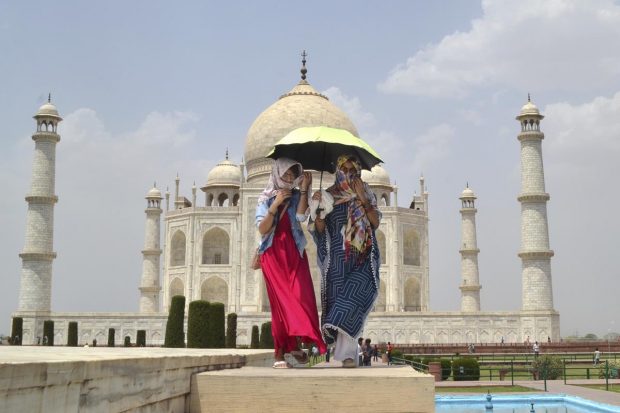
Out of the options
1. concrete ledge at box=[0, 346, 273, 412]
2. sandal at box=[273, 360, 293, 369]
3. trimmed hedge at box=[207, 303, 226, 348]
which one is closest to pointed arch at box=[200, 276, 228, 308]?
trimmed hedge at box=[207, 303, 226, 348]

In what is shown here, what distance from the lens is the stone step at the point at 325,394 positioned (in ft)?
13.0

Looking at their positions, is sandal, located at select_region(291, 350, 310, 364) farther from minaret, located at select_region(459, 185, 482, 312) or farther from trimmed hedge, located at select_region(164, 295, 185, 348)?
minaret, located at select_region(459, 185, 482, 312)

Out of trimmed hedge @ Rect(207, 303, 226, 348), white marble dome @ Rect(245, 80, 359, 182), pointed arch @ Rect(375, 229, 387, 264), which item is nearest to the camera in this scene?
trimmed hedge @ Rect(207, 303, 226, 348)

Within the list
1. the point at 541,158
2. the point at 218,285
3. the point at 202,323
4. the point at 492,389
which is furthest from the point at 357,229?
the point at 218,285

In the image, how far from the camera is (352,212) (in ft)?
18.8

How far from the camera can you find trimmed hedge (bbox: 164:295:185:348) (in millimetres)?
14664

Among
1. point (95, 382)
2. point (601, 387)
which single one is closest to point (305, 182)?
point (95, 382)

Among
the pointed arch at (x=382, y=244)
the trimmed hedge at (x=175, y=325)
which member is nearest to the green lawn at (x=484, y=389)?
the trimmed hedge at (x=175, y=325)

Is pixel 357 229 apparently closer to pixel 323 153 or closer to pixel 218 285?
pixel 323 153

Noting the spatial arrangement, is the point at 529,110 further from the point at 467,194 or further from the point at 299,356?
the point at 299,356

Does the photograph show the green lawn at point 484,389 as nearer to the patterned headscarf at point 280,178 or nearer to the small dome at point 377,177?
the patterned headscarf at point 280,178

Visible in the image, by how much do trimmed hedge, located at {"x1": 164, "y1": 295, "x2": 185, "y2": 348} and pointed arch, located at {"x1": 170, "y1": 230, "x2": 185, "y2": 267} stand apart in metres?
18.2

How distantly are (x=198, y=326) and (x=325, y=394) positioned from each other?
10.1 meters

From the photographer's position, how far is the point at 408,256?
34469mm
